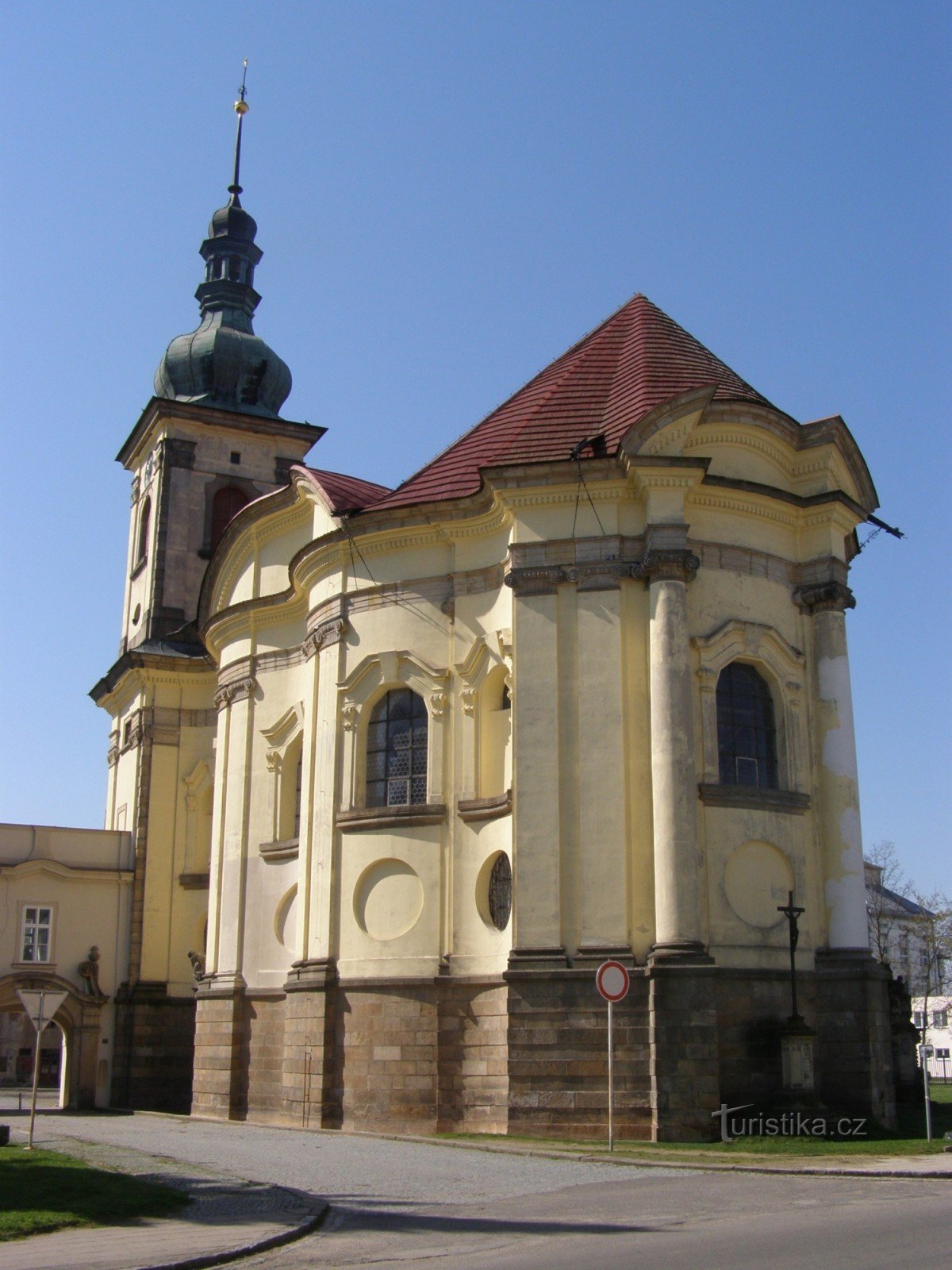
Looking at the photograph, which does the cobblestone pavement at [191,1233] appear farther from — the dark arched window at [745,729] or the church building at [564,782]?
the dark arched window at [745,729]

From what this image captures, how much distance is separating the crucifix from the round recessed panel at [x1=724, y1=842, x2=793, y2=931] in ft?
0.41

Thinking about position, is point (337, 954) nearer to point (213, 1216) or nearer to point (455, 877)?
point (455, 877)

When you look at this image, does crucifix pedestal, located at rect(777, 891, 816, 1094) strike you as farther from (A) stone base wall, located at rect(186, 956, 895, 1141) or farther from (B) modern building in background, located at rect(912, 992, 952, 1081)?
(B) modern building in background, located at rect(912, 992, 952, 1081)

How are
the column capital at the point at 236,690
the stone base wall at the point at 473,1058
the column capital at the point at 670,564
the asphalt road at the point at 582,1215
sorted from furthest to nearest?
the column capital at the point at 236,690 → the column capital at the point at 670,564 → the stone base wall at the point at 473,1058 → the asphalt road at the point at 582,1215

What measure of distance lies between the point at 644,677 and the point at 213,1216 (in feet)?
42.2

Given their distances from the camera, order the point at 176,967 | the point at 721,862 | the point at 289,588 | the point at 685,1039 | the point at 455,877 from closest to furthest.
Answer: the point at 685,1039
the point at 721,862
the point at 455,877
the point at 289,588
the point at 176,967

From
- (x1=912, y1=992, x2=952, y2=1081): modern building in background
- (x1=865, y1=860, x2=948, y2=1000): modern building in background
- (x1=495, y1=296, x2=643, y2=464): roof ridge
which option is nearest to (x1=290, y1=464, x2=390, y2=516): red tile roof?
(x1=495, y1=296, x2=643, y2=464): roof ridge

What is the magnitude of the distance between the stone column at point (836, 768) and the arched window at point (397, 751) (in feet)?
22.6

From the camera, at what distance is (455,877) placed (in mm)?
24953

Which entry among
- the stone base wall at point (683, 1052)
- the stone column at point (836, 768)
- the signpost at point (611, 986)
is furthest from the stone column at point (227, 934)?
the stone column at point (836, 768)

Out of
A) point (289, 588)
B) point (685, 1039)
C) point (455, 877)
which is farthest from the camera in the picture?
point (289, 588)

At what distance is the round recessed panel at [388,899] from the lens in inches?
996

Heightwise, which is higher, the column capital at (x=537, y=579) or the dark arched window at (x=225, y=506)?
the dark arched window at (x=225, y=506)

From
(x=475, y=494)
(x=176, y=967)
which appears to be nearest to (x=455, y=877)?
(x=475, y=494)
